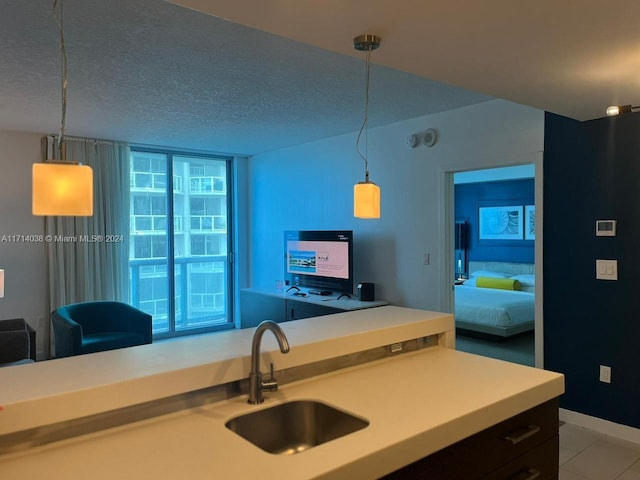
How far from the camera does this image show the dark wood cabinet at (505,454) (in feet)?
4.48

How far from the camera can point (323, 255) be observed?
206 inches

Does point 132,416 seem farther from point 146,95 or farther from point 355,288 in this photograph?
point 355,288

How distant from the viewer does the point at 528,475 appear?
1645 mm

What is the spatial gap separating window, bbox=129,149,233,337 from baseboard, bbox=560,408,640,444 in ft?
14.6

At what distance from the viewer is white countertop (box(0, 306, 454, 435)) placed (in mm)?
1229

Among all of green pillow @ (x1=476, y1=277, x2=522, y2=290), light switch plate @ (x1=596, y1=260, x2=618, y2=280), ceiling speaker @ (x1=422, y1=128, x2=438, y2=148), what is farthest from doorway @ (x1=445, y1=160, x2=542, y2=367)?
light switch plate @ (x1=596, y1=260, x2=618, y2=280)

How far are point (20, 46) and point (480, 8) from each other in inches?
95.9

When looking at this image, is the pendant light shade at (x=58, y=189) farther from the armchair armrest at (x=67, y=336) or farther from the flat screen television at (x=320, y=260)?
the flat screen television at (x=320, y=260)

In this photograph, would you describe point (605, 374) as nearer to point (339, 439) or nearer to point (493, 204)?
point (339, 439)

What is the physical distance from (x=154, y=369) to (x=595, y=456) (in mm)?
2771

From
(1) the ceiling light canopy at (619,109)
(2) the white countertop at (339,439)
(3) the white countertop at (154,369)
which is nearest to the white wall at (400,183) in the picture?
(1) the ceiling light canopy at (619,109)

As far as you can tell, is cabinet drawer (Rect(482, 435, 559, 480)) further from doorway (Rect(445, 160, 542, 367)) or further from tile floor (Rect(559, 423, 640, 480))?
doorway (Rect(445, 160, 542, 367))

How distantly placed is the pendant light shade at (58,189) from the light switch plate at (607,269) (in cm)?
317

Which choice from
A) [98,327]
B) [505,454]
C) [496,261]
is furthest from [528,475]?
[496,261]
